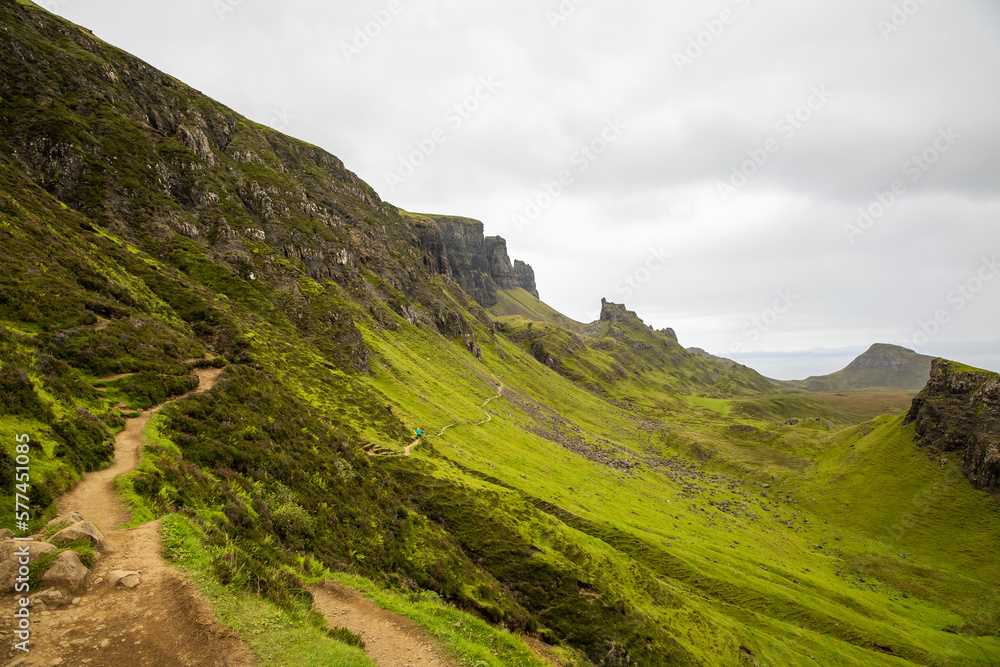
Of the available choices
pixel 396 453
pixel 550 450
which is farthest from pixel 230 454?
pixel 550 450

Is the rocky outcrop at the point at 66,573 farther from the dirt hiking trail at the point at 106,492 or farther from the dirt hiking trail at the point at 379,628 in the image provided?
the dirt hiking trail at the point at 379,628

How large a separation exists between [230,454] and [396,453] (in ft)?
77.6

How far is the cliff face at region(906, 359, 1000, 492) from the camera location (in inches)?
3814

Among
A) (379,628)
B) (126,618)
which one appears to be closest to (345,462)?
(379,628)

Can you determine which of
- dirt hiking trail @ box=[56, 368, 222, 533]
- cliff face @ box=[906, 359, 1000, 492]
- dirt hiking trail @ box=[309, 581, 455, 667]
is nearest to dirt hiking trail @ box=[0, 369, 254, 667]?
dirt hiking trail @ box=[56, 368, 222, 533]

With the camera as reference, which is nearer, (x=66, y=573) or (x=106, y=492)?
(x=66, y=573)

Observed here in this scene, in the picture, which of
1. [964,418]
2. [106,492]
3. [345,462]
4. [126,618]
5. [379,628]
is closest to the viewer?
[126,618]

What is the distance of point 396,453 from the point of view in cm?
4762

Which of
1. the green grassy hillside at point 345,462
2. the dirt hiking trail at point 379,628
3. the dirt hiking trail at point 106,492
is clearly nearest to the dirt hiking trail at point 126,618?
the dirt hiking trail at point 106,492

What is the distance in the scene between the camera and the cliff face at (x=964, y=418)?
318 ft

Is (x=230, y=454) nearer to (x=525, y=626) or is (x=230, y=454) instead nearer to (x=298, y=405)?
(x=298, y=405)

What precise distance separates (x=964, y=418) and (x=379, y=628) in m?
157

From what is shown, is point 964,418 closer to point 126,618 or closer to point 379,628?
point 379,628

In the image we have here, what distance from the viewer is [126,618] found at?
11.8 metres
